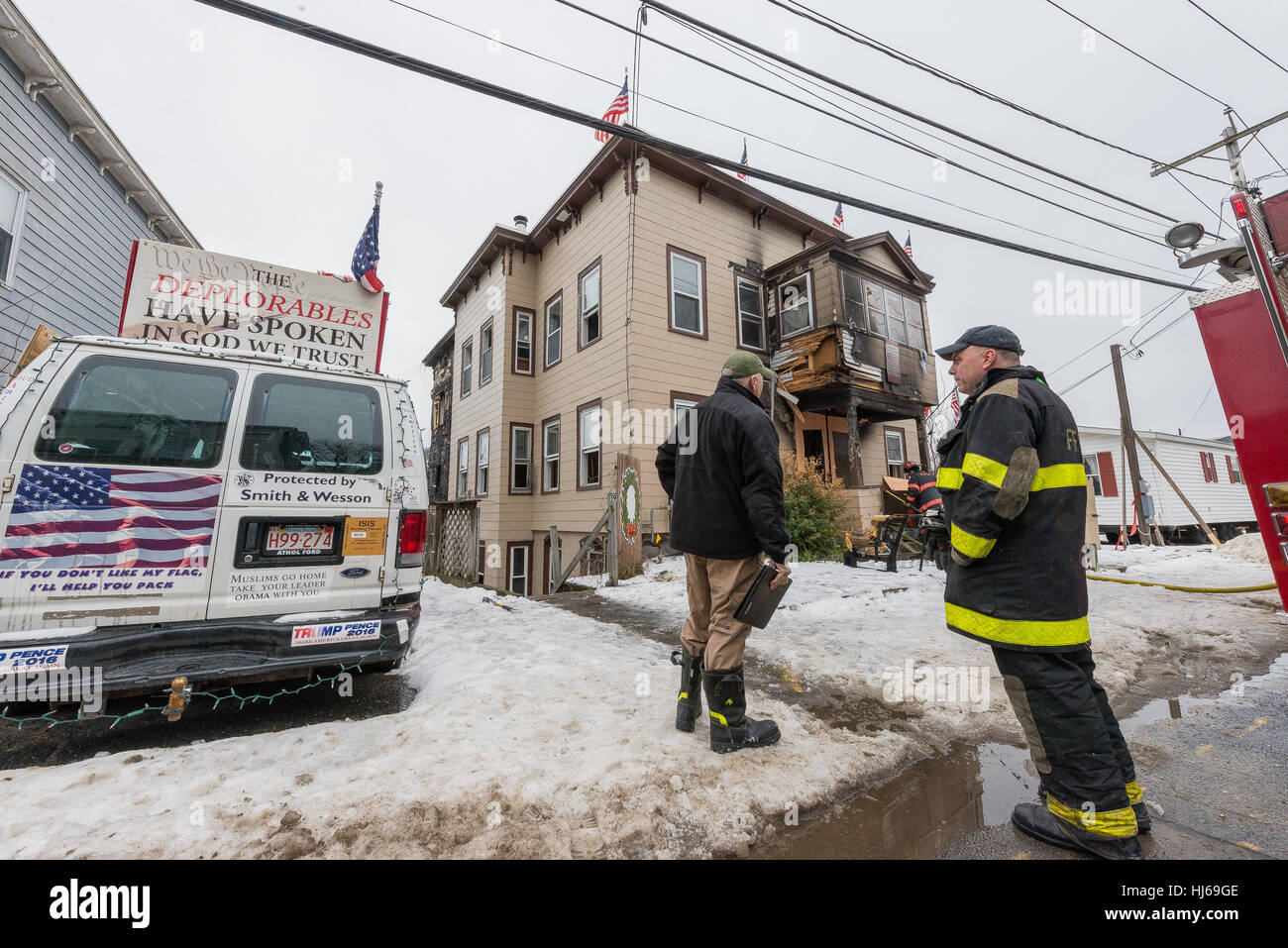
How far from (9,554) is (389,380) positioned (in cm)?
193

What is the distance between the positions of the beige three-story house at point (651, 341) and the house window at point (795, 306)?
4 centimetres

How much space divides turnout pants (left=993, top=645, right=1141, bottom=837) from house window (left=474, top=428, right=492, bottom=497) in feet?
44.5

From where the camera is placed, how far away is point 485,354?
15.2 metres

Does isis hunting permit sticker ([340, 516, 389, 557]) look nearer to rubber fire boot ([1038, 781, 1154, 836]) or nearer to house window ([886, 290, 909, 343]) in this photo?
rubber fire boot ([1038, 781, 1154, 836])

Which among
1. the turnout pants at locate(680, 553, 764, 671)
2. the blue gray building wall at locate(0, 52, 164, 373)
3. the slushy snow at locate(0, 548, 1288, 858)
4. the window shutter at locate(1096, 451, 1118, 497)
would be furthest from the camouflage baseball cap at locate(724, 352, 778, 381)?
the window shutter at locate(1096, 451, 1118, 497)

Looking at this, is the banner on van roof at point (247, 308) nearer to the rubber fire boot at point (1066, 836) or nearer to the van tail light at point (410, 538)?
the van tail light at point (410, 538)

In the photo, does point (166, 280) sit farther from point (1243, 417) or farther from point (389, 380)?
point (1243, 417)

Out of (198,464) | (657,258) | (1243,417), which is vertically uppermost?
(657,258)

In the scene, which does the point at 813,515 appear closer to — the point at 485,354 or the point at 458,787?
the point at 458,787

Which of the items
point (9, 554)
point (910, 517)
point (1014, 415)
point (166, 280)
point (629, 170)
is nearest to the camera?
point (1014, 415)

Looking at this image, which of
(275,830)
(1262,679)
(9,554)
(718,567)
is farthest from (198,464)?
(1262,679)

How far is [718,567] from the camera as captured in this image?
2.75 m

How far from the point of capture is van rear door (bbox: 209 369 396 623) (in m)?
2.85

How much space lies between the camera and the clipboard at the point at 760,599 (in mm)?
2605
